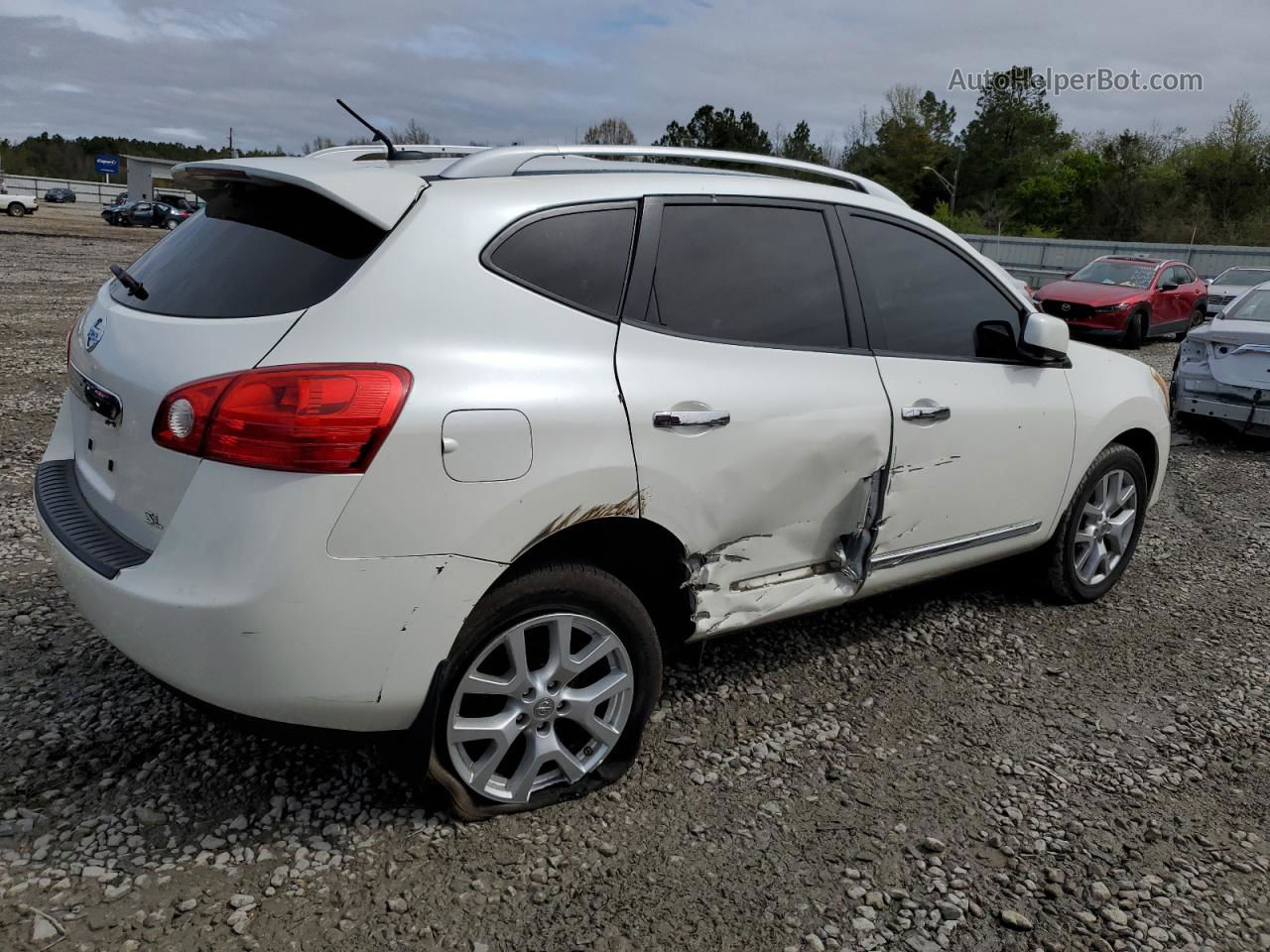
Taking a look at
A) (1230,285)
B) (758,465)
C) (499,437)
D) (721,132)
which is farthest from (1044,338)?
(721,132)

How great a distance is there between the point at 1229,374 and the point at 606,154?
761cm

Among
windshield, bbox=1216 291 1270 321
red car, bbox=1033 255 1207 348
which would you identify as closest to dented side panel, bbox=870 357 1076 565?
windshield, bbox=1216 291 1270 321

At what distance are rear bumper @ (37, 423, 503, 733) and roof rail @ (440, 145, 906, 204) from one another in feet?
3.43

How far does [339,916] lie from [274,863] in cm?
27

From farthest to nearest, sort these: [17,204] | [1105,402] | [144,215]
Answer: [144,215] < [17,204] < [1105,402]

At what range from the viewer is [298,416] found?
2160 millimetres

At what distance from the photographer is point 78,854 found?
249cm

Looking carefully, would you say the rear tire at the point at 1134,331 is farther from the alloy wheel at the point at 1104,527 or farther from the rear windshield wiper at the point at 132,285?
the rear windshield wiper at the point at 132,285

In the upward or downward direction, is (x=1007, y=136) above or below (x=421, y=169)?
above

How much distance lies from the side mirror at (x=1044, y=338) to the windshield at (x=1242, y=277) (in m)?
18.9

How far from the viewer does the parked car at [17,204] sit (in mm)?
39406

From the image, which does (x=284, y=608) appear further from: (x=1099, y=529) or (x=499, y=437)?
(x=1099, y=529)

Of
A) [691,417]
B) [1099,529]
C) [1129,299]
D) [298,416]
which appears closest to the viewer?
[298,416]

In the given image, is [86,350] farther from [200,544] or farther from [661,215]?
[661,215]
